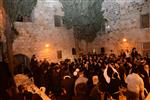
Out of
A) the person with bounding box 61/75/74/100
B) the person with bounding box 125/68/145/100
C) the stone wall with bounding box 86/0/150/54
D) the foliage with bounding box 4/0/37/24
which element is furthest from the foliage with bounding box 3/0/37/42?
the person with bounding box 125/68/145/100

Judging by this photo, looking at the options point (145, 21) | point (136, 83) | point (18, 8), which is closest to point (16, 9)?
point (18, 8)

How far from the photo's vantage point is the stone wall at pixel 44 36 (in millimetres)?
25453

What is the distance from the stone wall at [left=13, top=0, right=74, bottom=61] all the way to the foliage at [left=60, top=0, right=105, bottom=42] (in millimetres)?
739

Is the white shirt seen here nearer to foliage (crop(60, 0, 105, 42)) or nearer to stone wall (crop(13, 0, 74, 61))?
stone wall (crop(13, 0, 74, 61))

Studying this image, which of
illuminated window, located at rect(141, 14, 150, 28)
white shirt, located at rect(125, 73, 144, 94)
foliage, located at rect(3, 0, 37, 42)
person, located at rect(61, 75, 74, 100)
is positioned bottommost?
person, located at rect(61, 75, 74, 100)

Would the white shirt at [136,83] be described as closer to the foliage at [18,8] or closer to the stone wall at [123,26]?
the foliage at [18,8]

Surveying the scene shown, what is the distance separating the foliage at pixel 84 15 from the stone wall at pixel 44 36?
74 cm

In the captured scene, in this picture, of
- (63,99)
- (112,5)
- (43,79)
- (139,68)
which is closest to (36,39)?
(112,5)

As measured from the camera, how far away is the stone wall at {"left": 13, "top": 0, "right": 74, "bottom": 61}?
1002 inches

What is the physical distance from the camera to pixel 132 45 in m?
26.2

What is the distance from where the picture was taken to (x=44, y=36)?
2712cm

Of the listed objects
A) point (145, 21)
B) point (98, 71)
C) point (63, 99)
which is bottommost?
point (63, 99)

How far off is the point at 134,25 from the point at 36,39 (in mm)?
8411

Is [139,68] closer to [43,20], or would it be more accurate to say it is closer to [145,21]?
[145,21]
